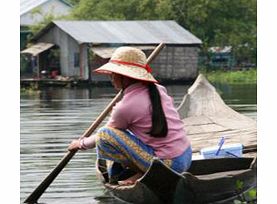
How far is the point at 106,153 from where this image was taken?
5219 mm

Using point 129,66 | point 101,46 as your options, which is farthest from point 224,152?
point 101,46

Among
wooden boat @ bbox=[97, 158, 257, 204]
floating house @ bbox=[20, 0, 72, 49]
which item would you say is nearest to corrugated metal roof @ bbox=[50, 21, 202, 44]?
floating house @ bbox=[20, 0, 72, 49]

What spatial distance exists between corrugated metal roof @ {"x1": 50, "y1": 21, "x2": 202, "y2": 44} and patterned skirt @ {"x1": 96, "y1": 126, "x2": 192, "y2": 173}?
2577 centimetres

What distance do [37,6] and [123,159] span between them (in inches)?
1394

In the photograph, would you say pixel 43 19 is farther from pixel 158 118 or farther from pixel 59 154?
pixel 158 118

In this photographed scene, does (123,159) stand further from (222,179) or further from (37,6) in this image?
(37,6)

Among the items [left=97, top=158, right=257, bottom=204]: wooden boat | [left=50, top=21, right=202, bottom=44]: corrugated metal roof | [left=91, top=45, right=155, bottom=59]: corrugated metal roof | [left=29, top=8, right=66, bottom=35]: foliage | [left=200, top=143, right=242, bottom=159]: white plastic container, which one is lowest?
[left=97, top=158, right=257, bottom=204]: wooden boat

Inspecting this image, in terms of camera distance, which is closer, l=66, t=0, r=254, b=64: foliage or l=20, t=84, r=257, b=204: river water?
l=20, t=84, r=257, b=204: river water

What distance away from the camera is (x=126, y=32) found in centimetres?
3338

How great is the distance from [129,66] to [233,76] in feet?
94.1

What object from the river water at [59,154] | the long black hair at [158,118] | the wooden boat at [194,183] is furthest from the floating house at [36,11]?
the long black hair at [158,118]

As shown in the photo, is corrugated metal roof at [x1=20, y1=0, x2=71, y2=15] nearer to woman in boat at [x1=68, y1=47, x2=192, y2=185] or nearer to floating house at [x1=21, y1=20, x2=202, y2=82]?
floating house at [x1=21, y1=20, x2=202, y2=82]

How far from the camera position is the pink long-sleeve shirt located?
201 inches
